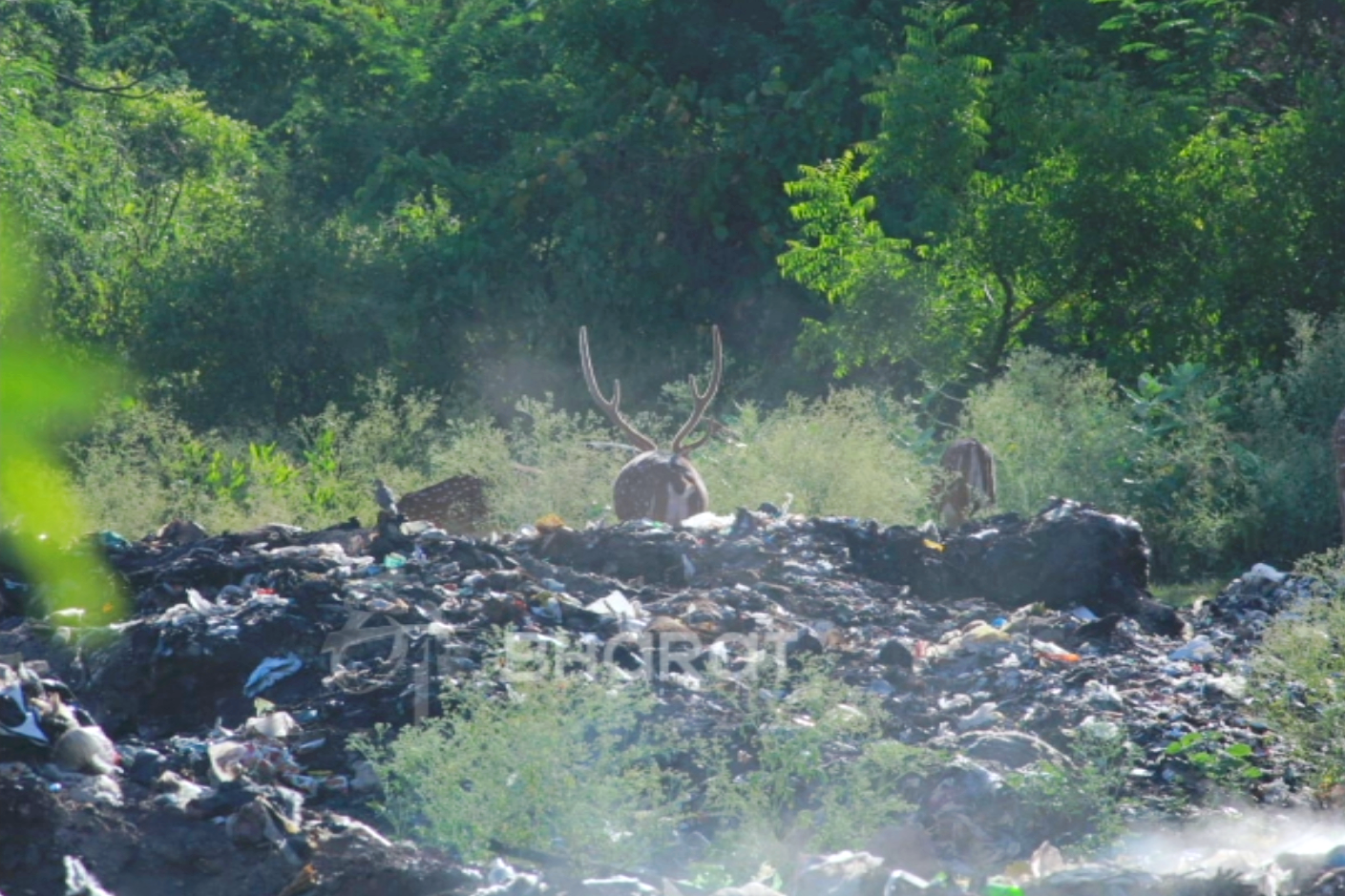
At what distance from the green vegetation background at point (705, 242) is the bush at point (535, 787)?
5.54 m

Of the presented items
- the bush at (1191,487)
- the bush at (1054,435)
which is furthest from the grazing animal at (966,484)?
the bush at (1191,487)

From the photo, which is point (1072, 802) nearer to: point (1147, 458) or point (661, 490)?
point (661, 490)

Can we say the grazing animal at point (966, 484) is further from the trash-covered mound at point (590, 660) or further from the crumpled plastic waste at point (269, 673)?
the crumpled plastic waste at point (269, 673)

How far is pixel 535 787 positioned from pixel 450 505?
590 cm

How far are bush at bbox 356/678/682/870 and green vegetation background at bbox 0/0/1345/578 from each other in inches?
218

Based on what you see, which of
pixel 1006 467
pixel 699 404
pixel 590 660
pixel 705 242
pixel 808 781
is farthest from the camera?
pixel 705 242

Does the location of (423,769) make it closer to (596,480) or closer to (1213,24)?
(596,480)

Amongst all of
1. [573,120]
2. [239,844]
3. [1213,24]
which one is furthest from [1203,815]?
[573,120]

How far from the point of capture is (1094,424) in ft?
38.9

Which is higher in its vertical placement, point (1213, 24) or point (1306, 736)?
point (1213, 24)

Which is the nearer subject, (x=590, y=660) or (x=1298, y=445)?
(x=590, y=660)

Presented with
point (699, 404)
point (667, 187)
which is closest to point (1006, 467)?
point (699, 404)

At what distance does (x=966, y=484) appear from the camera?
432 inches

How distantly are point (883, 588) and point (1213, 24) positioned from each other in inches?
327
